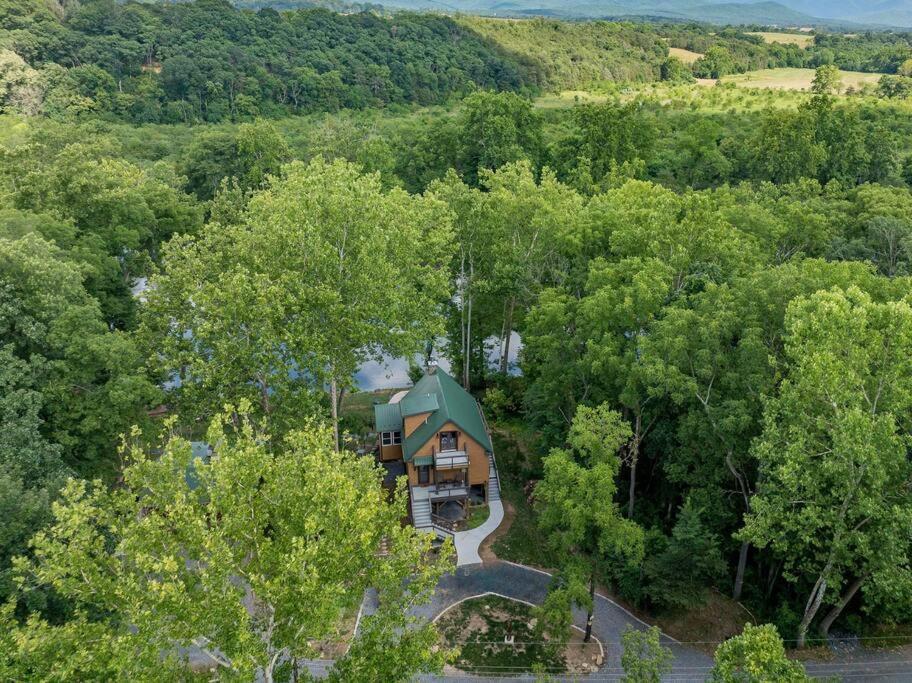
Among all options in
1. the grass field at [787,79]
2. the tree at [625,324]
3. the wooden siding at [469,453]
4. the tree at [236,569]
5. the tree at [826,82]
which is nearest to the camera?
the tree at [236,569]

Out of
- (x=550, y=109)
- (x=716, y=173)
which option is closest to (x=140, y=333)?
(x=716, y=173)

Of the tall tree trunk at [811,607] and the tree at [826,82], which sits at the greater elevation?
the tree at [826,82]

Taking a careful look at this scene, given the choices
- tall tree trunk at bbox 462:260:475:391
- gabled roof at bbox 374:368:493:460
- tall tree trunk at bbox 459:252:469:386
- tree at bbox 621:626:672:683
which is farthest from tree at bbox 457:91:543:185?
tree at bbox 621:626:672:683

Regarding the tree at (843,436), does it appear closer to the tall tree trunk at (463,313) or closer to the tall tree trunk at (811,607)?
the tall tree trunk at (811,607)

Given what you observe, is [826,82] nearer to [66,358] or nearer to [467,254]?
[467,254]

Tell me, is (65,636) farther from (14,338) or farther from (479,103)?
(479,103)

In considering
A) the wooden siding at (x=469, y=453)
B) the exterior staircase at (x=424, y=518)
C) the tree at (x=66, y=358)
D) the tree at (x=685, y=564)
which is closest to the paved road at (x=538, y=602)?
the tree at (x=685, y=564)

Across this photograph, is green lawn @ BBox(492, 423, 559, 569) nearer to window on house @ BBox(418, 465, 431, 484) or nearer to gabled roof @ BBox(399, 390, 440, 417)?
window on house @ BBox(418, 465, 431, 484)
